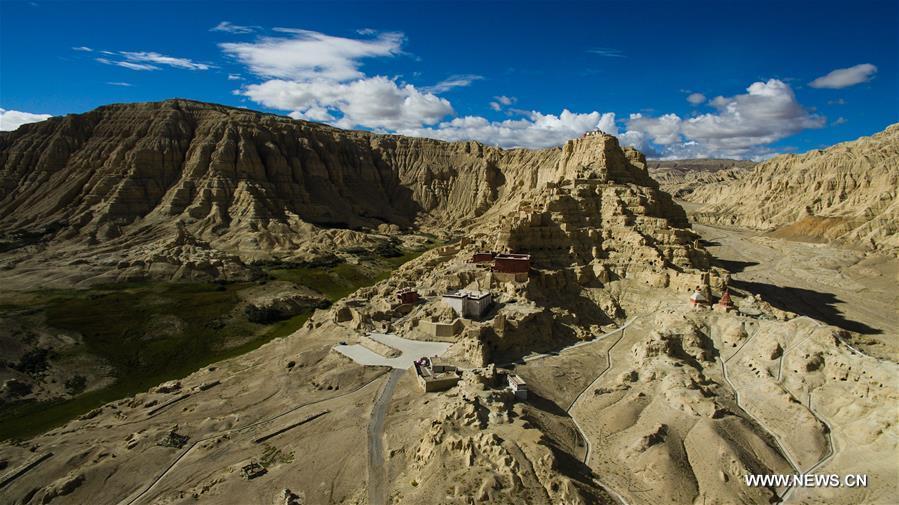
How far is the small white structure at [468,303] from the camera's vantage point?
44.6 meters

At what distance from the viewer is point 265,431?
102ft

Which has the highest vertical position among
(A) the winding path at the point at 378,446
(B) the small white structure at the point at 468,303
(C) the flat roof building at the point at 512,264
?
(C) the flat roof building at the point at 512,264

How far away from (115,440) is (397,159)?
5878 inches

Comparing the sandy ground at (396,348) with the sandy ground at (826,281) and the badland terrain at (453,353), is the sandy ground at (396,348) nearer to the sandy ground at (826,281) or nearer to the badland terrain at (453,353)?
the badland terrain at (453,353)

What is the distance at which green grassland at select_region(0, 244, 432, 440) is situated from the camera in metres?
42.0

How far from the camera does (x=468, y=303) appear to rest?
44688mm

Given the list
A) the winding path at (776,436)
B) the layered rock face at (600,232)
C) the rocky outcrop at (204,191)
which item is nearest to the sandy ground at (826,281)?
the layered rock face at (600,232)

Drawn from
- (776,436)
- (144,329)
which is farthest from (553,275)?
(144,329)

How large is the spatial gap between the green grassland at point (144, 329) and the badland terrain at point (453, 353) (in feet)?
1.18

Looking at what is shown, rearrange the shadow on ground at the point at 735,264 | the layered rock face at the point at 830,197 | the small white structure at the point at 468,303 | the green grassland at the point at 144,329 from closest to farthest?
1. the green grassland at the point at 144,329
2. the small white structure at the point at 468,303
3. the shadow on ground at the point at 735,264
4. the layered rock face at the point at 830,197

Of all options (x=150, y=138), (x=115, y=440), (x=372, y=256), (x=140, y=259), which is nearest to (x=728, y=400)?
(x=115, y=440)

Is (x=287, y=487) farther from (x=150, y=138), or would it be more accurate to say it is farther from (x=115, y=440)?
(x=150, y=138)

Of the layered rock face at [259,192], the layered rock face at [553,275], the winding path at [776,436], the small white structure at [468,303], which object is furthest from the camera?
the layered rock face at [259,192]

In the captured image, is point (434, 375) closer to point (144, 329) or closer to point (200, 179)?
point (144, 329)
